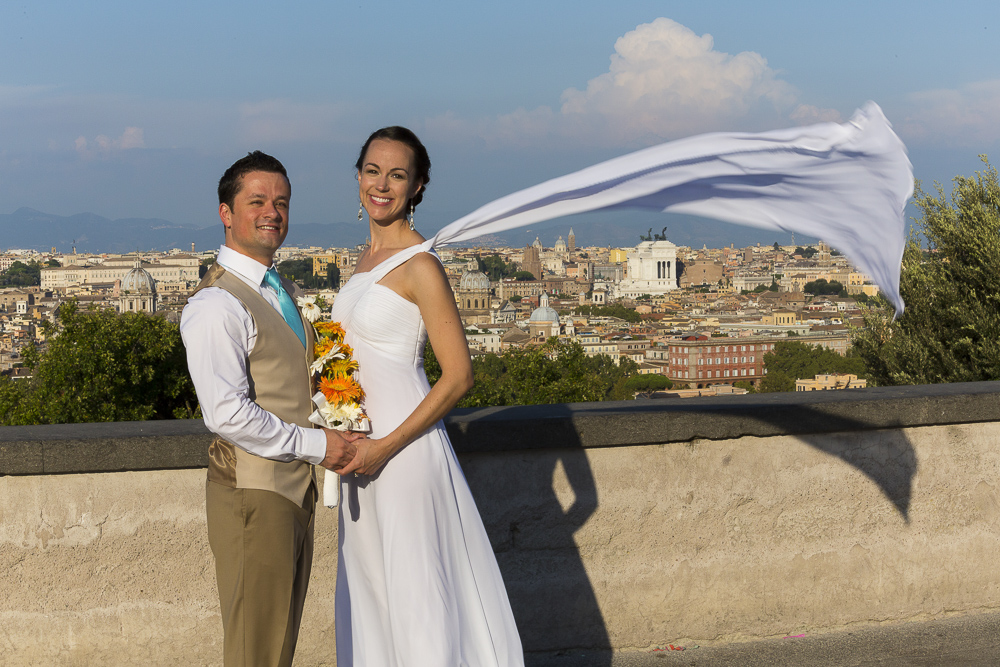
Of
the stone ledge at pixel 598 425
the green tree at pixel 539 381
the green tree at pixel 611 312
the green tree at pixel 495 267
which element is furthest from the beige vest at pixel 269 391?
the green tree at pixel 495 267

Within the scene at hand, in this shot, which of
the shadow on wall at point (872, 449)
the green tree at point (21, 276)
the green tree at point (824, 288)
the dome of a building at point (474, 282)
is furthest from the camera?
the green tree at point (21, 276)

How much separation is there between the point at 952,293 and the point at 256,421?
5.86 meters

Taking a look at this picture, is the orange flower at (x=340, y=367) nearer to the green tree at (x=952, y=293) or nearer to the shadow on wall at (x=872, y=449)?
the shadow on wall at (x=872, y=449)

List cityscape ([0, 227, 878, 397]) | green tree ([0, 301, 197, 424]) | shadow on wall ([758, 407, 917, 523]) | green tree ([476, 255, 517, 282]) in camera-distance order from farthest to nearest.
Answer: green tree ([476, 255, 517, 282]) → cityscape ([0, 227, 878, 397]) → green tree ([0, 301, 197, 424]) → shadow on wall ([758, 407, 917, 523])

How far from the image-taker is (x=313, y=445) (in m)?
1.52

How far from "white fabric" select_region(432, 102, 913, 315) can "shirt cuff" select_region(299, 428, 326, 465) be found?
0.45 meters

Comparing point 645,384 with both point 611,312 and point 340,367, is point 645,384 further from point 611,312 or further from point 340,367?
point 611,312

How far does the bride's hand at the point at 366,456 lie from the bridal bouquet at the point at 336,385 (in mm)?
28

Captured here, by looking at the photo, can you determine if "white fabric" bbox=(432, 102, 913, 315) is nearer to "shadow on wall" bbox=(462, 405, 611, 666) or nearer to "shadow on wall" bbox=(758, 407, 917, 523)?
"shadow on wall" bbox=(462, 405, 611, 666)

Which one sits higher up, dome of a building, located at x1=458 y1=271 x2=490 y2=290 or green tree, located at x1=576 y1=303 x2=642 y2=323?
dome of a building, located at x1=458 y1=271 x2=490 y2=290

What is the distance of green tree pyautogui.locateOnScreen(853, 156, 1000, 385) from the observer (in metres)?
6.08

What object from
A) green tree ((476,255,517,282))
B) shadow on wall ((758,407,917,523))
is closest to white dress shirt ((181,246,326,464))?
shadow on wall ((758,407,917,523))

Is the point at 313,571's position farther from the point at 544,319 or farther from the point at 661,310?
the point at 661,310

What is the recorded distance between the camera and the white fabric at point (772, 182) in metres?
1.45
